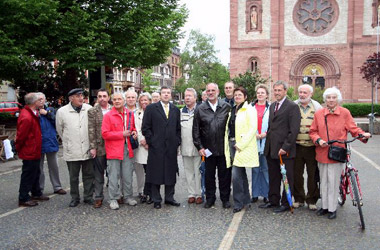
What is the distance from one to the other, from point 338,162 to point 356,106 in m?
30.2

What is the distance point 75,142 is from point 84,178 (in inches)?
26.9

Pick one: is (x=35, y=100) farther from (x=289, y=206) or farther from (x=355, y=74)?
(x=355, y=74)

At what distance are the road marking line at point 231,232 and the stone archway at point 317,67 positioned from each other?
35.2 metres

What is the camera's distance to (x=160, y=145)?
21.2 feet

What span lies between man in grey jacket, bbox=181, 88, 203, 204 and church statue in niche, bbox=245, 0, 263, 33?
1366 inches

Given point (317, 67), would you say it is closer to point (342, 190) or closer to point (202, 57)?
point (202, 57)

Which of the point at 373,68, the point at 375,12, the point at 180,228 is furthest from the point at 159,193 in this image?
the point at 375,12

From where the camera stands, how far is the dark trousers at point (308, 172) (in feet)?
19.9

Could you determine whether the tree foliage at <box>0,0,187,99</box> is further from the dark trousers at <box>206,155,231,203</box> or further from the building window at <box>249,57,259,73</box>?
the building window at <box>249,57,259,73</box>

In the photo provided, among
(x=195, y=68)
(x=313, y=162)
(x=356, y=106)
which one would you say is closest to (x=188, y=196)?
(x=313, y=162)

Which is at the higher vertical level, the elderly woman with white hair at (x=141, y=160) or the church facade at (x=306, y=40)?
the church facade at (x=306, y=40)

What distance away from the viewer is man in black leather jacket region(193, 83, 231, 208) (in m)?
6.23

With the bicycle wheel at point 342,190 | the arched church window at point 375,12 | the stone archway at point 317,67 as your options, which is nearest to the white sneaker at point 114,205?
the bicycle wheel at point 342,190

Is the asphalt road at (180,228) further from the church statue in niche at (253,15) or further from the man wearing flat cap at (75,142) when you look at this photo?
the church statue in niche at (253,15)
